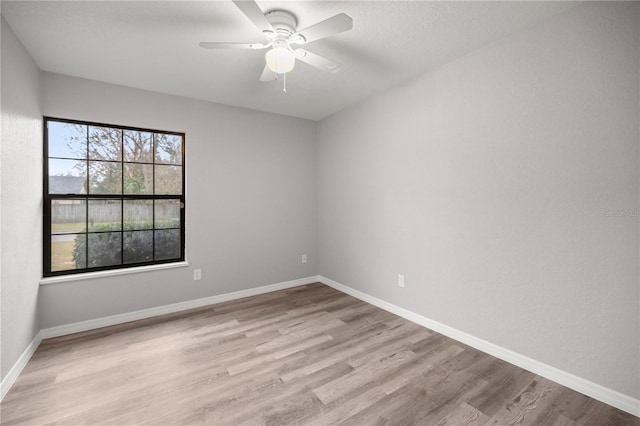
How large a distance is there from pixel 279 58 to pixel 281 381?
2306 mm

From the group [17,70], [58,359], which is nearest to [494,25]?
[17,70]

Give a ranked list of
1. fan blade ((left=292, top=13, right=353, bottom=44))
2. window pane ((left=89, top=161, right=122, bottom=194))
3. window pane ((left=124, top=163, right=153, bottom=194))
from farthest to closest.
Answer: window pane ((left=124, top=163, right=153, bottom=194))
window pane ((left=89, top=161, right=122, bottom=194))
fan blade ((left=292, top=13, right=353, bottom=44))

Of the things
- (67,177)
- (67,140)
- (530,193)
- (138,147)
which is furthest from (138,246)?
(530,193)

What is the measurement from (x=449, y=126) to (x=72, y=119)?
367 centimetres

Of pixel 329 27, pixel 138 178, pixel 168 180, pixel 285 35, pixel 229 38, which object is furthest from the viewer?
pixel 168 180

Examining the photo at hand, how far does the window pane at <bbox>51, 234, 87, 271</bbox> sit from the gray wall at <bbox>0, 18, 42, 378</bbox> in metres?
0.17

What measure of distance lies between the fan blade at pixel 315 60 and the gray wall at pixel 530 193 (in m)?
1.17

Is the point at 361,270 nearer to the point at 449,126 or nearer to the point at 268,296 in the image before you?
the point at 268,296

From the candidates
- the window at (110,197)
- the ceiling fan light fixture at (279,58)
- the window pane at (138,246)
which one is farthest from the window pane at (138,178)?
the ceiling fan light fixture at (279,58)

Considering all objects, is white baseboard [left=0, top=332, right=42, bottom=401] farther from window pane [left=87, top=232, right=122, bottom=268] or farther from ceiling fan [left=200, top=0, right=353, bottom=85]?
ceiling fan [left=200, top=0, right=353, bottom=85]

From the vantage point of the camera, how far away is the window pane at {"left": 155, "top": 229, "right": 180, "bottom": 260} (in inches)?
129

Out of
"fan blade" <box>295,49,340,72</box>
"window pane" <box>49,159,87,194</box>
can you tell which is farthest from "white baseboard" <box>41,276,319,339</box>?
"fan blade" <box>295,49,340,72</box>

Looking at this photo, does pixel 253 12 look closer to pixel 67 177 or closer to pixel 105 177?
pixel 105 177

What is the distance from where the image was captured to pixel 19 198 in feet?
7.10
